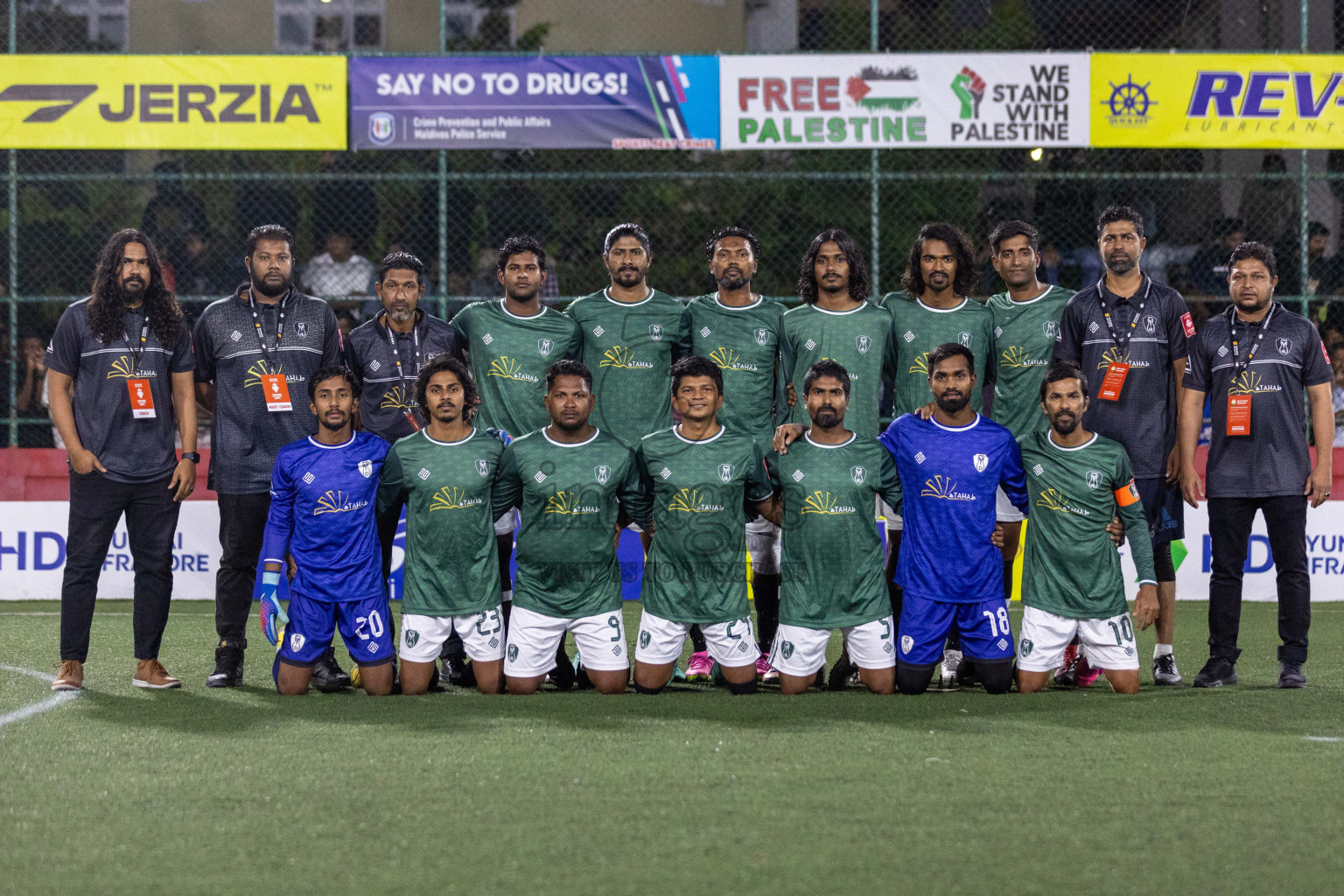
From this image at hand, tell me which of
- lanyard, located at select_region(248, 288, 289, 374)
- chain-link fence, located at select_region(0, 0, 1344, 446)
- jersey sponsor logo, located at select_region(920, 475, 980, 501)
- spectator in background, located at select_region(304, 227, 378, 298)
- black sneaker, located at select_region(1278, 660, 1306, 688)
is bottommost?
Result: black sneaker, located at select_region(1278, 660, 1306, 688)

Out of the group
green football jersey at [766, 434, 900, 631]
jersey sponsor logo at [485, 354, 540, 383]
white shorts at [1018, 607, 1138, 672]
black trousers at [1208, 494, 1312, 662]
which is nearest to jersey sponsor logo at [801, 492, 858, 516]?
green football jersey at [766, 434, 900, 631]

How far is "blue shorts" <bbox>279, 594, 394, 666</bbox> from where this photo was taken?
6.02m

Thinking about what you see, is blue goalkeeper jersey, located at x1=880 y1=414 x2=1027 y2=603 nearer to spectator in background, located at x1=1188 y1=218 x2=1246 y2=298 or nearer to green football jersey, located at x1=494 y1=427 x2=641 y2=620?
green football jersey, located at x1=494 y1=427 x2=641 y2=620

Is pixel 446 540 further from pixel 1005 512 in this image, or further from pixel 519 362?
pixel 1005 512

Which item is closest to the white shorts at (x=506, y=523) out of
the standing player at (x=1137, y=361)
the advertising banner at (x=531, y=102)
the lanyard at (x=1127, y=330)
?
the standing player at (x=1137, y=361)

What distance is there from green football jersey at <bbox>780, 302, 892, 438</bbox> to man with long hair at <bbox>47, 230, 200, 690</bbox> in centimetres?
276

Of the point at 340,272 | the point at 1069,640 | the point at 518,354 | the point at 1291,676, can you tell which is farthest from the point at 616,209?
the point at 1291,676

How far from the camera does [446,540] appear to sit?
5992mm

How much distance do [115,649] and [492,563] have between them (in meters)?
2.65

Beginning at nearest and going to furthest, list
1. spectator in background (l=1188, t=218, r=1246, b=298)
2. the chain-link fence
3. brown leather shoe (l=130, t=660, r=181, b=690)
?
brown leather shoe (l=130, t=660, r=181, b=690) → the chain-link fence → spectator in background (l=1188, t=218, r=1246, b=298)

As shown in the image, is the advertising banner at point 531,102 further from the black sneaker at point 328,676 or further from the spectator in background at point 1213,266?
the black sneaker at point 328,676

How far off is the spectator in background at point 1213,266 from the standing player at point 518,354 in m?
7.59

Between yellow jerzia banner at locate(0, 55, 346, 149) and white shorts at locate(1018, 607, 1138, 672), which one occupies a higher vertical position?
yellow jerzia banner at locate(0, 55, 346, 149)

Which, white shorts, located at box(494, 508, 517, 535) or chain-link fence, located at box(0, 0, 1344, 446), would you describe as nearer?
white shorts, located at box(494, 508, 517, 535)
